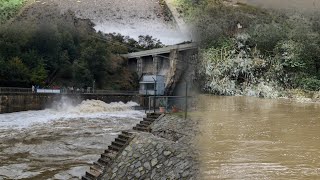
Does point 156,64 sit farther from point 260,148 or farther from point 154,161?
point 154,161

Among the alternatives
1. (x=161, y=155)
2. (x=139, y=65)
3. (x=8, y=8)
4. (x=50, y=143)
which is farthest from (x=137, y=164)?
(x=139, y=65)

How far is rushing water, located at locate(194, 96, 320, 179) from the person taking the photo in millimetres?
5578

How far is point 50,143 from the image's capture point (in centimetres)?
1402

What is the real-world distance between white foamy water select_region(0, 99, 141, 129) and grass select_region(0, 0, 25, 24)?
6.85 metres

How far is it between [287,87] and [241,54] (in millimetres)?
3827

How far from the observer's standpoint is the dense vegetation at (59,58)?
95.8ft

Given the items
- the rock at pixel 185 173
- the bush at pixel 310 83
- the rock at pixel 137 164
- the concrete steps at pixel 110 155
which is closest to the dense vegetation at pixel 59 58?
the bush at pixel 310 83

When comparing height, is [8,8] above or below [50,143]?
above

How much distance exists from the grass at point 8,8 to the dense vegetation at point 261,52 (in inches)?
455

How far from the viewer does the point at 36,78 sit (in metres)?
30.2

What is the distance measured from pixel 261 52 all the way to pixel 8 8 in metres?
17.2

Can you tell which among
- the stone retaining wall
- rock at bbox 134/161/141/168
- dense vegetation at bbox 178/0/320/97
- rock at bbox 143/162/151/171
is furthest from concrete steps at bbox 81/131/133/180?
dense vegetation at bbox 178/0/320/97

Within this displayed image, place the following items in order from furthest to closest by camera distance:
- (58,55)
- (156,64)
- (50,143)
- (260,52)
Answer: (156,64), (58,55), (260,52), (50,143)

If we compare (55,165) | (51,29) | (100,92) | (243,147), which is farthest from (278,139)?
(51,29)
